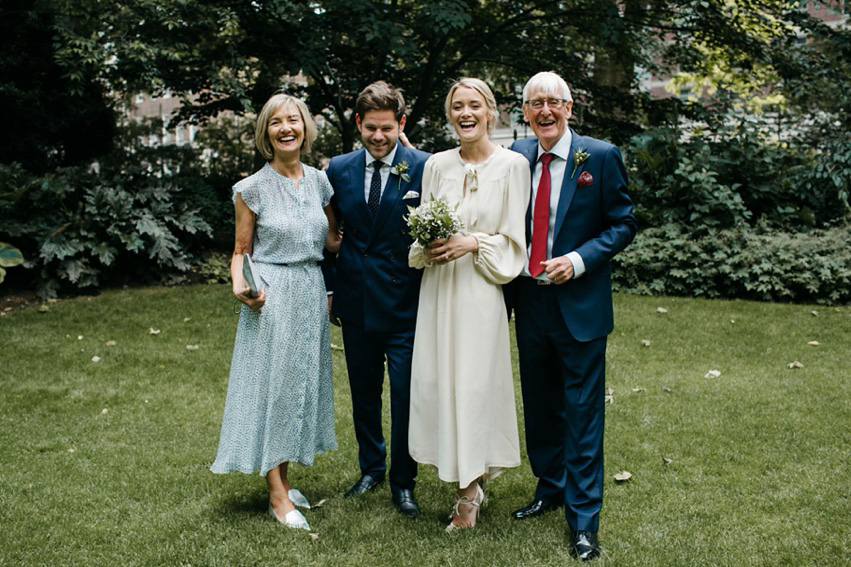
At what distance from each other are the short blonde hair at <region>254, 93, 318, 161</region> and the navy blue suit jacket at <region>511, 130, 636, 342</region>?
138 centimetres

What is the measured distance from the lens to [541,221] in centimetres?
371

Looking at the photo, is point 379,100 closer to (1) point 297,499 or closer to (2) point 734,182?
(1) point 297,499

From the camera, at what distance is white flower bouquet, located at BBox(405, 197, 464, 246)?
3.45m

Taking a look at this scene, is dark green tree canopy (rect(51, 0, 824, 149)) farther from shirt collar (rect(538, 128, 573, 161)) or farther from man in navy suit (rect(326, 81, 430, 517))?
shirt collar (rect(538, 128, 573, 161))

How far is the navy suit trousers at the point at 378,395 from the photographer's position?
413 centimetres

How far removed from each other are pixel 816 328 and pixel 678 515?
17.2 ft

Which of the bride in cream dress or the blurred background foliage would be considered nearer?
the bride in cream dress

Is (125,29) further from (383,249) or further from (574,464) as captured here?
(574,464)

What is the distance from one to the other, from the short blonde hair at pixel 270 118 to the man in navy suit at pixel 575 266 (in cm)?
115

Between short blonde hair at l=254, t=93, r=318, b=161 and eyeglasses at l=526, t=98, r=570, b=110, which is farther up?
eyeglasses at l=526, t=98, r=570, b=110

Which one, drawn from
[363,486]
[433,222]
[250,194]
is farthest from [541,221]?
[363,486]

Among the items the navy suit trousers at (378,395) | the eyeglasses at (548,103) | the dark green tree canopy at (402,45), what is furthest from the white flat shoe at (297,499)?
the dark green tree canopy at (402,45)

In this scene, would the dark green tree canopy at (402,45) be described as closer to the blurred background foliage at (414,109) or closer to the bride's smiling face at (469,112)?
the blurred background foliage at (414,109)

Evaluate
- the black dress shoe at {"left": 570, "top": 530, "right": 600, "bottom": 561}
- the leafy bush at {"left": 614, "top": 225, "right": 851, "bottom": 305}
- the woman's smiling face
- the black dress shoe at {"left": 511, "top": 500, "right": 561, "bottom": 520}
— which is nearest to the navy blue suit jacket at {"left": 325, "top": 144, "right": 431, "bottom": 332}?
the woman's smiling face
